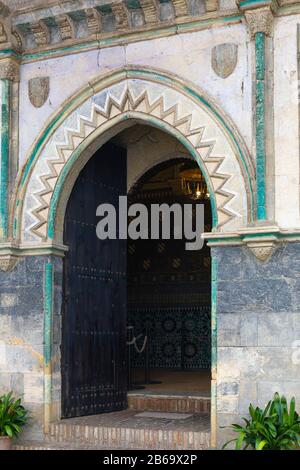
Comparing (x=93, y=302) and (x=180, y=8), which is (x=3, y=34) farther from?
(x=93, y=302)

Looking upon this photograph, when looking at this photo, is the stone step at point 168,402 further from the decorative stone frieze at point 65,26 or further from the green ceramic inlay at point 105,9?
the green ceramic inlay at point 105,9

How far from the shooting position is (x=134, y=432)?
8055mm

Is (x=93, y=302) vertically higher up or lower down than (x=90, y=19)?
lower down

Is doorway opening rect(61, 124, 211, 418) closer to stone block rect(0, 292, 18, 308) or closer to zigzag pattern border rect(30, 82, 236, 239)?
zigzag pattern border rect(30, 82, 236, 239)

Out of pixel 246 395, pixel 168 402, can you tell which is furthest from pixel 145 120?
pixel 168 402

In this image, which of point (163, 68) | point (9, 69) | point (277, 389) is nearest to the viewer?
point (277, 389)

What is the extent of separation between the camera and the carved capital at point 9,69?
29.6 ft

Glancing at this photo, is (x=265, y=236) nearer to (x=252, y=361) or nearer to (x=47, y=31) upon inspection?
(x=252, y=361)

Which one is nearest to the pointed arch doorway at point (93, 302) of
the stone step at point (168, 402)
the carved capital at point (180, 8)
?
the stone step at point (168, 402)

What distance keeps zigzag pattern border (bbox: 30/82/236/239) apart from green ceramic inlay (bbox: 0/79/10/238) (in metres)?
0.33

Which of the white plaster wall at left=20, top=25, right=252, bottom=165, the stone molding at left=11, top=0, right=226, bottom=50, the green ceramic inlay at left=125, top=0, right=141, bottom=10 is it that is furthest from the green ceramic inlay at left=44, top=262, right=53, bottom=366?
the green ceramic inlay at left=125, top=0, right=141, bottom=10

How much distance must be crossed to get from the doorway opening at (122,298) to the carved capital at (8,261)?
1.89 feet

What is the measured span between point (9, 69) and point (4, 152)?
97 cm

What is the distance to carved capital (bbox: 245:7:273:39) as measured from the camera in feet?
A: 25.2
